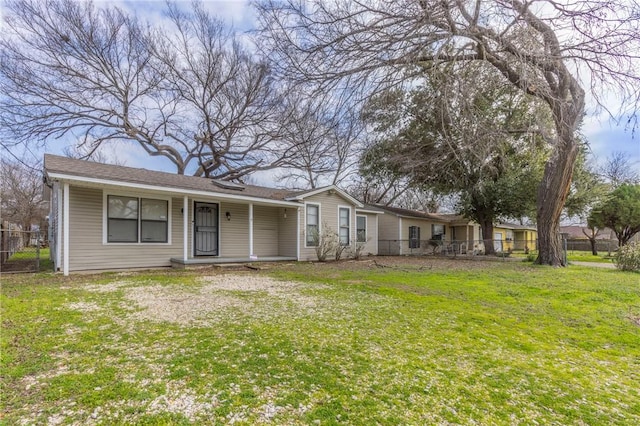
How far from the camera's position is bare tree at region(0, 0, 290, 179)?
47.1 ft

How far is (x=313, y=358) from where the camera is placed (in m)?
3.07

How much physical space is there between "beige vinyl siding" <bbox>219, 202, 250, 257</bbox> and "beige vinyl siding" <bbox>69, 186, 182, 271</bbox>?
2.46 m

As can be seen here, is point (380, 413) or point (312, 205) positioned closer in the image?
point (380, 413)

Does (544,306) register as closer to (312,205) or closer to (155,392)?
(155,392)

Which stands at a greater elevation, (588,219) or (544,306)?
(588,219)

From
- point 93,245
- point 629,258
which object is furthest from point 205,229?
point 629,258

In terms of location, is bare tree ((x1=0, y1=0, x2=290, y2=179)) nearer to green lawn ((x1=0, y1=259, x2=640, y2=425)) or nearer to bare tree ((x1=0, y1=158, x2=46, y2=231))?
bare tree ((x1=0, y1=158, x2=46, y2=231))

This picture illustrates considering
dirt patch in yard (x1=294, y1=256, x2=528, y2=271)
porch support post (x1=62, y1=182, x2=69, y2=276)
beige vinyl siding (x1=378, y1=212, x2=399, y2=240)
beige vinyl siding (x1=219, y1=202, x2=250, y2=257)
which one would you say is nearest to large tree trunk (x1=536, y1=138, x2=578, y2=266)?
dirt patch in yard (x1=294, y1=256, x2=528, y2=271)

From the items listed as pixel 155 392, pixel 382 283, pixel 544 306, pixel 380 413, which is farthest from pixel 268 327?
pixel 544 306

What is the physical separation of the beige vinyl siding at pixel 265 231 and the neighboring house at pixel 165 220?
0.04 m

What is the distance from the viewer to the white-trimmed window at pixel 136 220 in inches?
366

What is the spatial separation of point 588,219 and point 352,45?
82.9 ft

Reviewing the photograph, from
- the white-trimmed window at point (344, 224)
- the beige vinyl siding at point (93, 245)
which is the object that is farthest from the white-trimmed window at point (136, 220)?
the white-trimmed window at point (344, 224)

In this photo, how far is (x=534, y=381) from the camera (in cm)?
275
